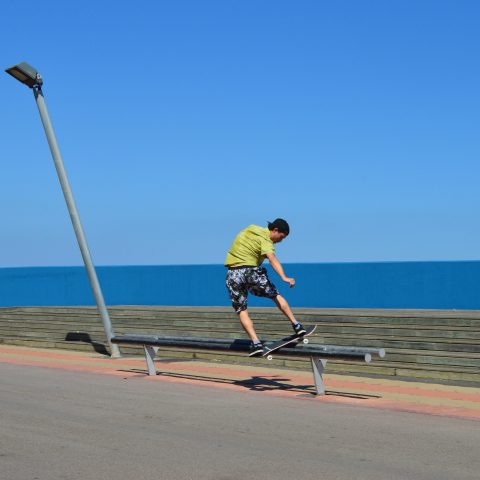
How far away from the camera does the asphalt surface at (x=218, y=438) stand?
6039 millimetres

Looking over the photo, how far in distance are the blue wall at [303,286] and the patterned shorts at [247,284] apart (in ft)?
47.1

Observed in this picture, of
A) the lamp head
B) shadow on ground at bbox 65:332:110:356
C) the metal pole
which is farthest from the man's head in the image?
the lamp head

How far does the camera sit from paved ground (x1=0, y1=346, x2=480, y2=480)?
611 centimetres

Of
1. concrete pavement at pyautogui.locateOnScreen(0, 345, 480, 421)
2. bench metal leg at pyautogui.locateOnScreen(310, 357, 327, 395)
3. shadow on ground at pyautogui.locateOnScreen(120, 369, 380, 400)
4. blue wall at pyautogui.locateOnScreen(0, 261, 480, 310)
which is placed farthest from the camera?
blue wall at pyautogui.locateOnScreen(0, 261, 480, 310)

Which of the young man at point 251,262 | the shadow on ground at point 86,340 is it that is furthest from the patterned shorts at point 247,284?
the shadow on ground at point 86,340

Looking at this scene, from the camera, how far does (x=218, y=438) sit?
24.0 ft

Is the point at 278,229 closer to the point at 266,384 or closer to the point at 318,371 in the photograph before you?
the point at 318,371

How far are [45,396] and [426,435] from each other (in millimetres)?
4534

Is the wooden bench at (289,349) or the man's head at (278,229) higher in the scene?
the man's head at (278,229)

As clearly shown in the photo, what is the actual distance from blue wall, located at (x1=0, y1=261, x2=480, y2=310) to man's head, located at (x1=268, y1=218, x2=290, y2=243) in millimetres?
14493

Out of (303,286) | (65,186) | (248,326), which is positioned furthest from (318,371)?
(303,286)

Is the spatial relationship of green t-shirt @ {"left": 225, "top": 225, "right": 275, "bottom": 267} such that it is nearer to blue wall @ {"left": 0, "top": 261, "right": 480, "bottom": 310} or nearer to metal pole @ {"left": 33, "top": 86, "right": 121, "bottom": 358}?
metal pole @ {"left": 33, "top": 86, "right": 121, "bottom": 358}

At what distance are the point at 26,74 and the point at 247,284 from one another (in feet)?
21.9

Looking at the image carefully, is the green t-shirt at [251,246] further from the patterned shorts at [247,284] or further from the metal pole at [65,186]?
the metal pole at [65,186]
